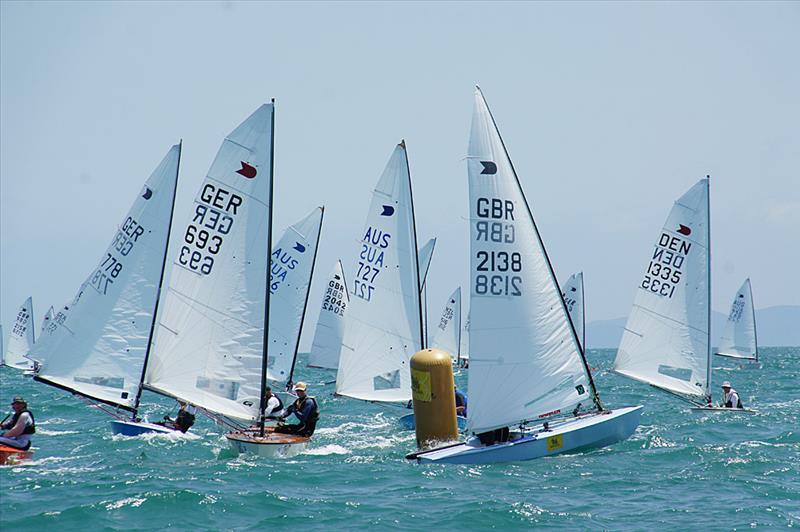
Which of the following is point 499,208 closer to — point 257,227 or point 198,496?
point 257,227

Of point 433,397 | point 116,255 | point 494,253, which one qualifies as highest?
point 116,255

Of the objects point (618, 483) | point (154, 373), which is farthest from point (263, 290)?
point (618, 483)

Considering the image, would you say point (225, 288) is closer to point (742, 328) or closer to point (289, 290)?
A: point (289, 290)

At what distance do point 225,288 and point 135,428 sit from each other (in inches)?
151

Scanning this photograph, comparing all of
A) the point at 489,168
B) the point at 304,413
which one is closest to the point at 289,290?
the point at 304,413

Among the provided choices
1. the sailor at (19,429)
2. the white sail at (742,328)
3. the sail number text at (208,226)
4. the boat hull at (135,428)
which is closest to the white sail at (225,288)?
the sail number text at (208,226)

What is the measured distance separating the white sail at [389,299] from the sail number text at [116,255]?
5323 mm

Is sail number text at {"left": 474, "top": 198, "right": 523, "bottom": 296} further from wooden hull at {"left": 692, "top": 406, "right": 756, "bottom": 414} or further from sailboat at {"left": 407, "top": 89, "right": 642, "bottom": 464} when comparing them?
wooden hull at {"left": 692, "top": 406, "right": 756, "bottom": 414}

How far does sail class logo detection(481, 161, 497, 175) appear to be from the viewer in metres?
16.5

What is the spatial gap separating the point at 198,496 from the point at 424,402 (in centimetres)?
462

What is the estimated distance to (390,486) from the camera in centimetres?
1454

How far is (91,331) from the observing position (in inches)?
755

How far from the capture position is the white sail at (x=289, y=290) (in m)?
28.4

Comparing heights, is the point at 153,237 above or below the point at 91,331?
above
